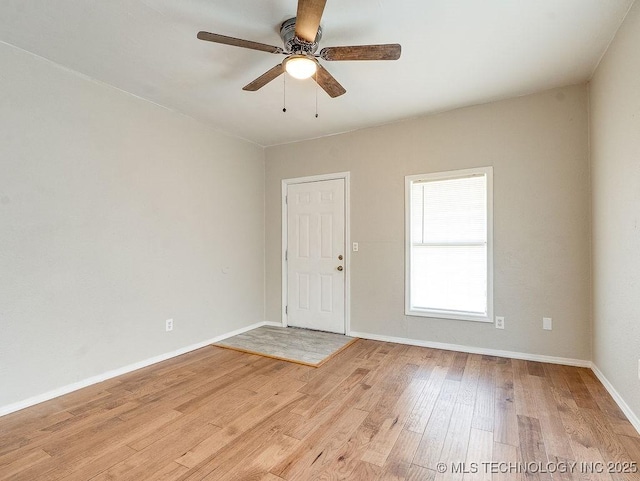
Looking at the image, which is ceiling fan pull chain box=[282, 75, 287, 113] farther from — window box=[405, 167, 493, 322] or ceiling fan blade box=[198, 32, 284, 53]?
window box=[405, 167, 493, 322]

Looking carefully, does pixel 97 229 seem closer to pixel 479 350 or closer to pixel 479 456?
pixel 479 456

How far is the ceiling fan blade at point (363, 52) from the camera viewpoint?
191 centimetres

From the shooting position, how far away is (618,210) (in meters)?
2.30

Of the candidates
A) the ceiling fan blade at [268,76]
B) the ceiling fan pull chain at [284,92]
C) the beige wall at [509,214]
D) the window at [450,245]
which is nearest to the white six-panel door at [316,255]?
the beige wall at [509,214]

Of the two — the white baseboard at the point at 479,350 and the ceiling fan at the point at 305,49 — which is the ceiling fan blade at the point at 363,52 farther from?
the white baseboard at the point at 479,350

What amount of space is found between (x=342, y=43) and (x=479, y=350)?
10.6ft

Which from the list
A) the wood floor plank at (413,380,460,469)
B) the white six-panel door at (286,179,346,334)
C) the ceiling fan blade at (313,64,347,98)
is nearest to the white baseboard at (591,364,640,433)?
the wood floor plank at (413,380,460,469)

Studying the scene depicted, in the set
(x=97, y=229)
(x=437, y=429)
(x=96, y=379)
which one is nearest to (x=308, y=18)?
(x=97, y=229)

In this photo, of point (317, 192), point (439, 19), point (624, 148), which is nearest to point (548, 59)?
point (624, 148)

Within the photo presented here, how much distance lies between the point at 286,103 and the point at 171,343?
283 centimetres

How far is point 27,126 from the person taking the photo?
2.37 meters

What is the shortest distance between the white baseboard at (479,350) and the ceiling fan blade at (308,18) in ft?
10.5

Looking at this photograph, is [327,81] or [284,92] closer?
[327,81]

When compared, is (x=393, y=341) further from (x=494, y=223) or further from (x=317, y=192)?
(x=317, y=192)
